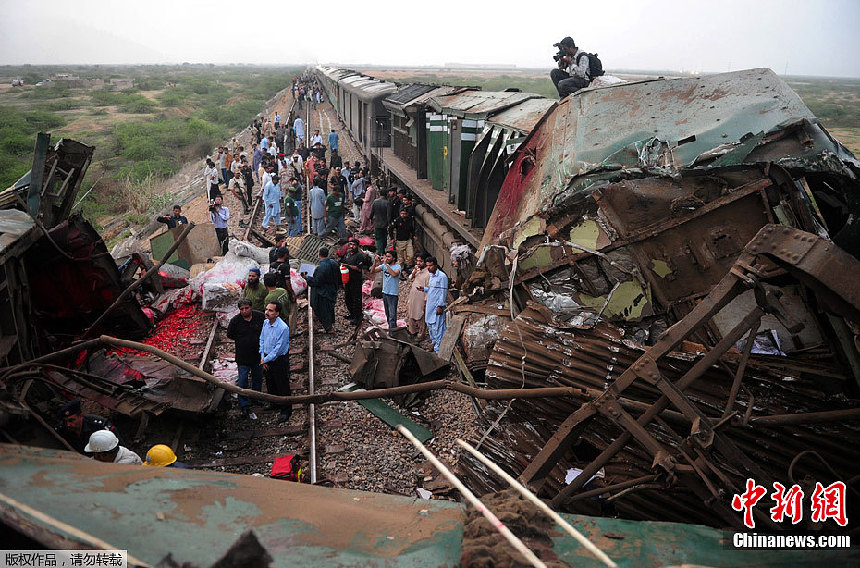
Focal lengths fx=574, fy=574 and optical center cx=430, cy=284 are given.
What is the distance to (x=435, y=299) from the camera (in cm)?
815

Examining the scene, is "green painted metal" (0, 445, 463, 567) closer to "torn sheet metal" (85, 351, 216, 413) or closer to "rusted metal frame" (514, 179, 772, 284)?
"rusted metal frame" (514, 179, 772, 284)

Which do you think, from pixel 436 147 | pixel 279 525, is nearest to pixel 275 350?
pixel 279 525

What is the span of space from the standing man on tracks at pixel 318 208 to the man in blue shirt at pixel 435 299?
6781mm

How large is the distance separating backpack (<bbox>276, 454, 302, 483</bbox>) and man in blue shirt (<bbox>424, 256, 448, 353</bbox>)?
2916mm

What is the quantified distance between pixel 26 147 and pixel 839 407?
3717 centimetres

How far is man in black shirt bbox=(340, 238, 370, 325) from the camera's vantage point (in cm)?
939

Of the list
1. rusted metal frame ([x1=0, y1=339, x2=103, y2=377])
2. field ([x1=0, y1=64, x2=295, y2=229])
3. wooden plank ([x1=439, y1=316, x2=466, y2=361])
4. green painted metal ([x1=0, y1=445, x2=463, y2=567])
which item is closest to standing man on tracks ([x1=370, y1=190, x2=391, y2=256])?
field ([x1=0, y1=64, x2=295, y2=229])

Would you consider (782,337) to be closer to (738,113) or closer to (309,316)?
(738,113)

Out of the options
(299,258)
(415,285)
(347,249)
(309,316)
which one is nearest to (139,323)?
(309,316)

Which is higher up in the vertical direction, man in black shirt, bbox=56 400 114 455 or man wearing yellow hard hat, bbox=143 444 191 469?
man in black shirt, bbox=56 400 114 455

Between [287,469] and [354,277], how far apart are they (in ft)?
13.8

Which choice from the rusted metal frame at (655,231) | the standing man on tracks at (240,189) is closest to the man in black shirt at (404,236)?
the standing man on tracks at (240,189)

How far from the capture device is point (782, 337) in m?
4.22

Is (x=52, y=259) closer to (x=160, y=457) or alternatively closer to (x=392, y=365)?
(x=160, y=457)
